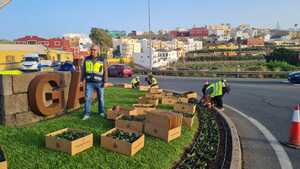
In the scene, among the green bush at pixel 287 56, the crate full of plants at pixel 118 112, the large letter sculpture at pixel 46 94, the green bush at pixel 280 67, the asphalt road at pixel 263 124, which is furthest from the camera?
the green bush at pixel 287 56

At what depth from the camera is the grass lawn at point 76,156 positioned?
5.02 metres

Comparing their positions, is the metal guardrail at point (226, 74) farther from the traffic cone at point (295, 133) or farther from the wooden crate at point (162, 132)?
the wooden crate at point (162, 132)

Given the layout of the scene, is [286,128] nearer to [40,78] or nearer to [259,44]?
[40,78]

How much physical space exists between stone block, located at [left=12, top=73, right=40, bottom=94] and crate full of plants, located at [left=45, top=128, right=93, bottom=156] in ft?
5.45

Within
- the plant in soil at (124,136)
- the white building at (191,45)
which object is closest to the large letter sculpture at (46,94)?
the plant in soil at (124,136)

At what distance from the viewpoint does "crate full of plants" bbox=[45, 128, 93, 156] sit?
5.29m

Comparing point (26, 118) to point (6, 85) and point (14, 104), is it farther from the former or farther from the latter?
point (6, 85)

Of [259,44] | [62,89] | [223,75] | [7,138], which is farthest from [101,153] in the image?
[259,44]

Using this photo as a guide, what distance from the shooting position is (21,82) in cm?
700

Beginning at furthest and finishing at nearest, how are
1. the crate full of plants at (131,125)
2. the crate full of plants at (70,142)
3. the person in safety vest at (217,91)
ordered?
the person in safety vest at (217,91) → the crate full of plants at (131,125) → the crate full of plants at (70,142)

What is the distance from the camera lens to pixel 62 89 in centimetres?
832

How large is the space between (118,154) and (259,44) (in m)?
170

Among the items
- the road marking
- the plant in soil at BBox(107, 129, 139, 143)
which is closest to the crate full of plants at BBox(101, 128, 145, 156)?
the plant in soil at BBox(107, 129, 139, 143)

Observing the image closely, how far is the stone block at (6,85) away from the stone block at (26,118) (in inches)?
20.3
